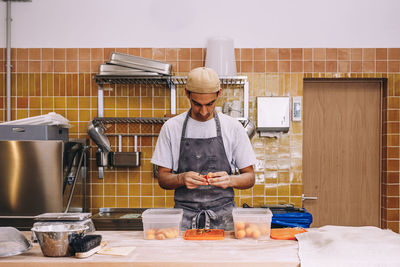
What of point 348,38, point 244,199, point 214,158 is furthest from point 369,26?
point 214,158

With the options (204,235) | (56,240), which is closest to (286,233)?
(204,235)

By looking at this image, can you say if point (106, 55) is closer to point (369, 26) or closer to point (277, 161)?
point (277, 161)

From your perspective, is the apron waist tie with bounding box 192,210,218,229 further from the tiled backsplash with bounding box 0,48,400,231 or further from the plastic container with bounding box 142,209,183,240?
the tiled backsplash with bounding box 0,48,400,231

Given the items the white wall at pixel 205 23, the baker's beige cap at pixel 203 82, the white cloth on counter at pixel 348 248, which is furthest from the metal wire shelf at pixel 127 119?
the white cloth on counter at pixel 348 248

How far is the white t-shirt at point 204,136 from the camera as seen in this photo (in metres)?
2.44

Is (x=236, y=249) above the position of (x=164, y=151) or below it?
below

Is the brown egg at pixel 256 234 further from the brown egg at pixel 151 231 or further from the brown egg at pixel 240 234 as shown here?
the brown egg at pixel 151 231

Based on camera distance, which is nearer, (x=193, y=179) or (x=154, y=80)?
(x=193, y=179)

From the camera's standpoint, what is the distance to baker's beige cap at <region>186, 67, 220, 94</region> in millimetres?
2139

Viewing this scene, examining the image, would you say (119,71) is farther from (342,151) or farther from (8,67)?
(342,151)

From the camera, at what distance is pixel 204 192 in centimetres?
236

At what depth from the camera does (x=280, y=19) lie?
395 centimetres

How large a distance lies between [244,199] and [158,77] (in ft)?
5.24

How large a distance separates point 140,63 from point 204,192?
1738 millimetres
